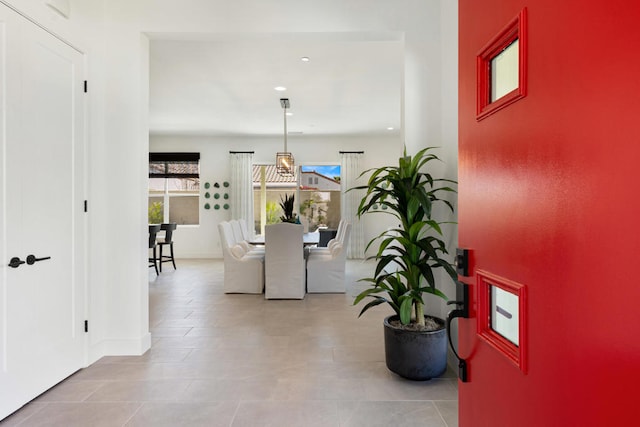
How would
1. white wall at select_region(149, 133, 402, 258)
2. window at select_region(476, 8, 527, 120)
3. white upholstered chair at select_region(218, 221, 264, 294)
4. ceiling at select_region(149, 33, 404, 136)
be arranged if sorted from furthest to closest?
white wall at select_region(149, 133, 402, 258), white upholstered chair at select_region(218, 221, 264, 294), ceiling at select_region(149, 33, 404, 136), window at select_region(476, 8, 527, 120)

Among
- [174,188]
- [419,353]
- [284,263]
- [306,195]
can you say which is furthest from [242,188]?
[419,353]

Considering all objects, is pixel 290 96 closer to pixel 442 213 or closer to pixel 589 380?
pixel 442 213

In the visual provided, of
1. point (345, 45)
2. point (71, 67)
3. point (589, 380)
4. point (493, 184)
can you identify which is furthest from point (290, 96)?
point (589, 380)

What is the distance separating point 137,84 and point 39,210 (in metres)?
1.30

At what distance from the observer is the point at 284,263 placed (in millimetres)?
4961

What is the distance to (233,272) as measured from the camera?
213 inches

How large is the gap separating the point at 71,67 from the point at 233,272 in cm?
334

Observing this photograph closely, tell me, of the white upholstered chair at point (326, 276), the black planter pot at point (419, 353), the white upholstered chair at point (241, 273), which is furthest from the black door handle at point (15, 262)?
the white upholstered chair at point (326, 276)

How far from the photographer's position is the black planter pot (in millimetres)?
2549

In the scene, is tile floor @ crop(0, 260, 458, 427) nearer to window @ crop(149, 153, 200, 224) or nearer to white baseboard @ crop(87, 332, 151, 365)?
white baseboard @ crop(87, 332, 151, 365)

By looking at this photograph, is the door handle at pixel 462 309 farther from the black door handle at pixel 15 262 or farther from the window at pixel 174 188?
the window at pixel 174 188

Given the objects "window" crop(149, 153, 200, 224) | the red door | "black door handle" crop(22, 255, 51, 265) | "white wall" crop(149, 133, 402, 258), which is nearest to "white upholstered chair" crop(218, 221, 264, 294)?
"black door handle" crop(22, 255, 51, 265)

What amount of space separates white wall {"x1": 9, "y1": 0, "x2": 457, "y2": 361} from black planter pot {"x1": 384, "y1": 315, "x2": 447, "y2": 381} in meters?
1.54

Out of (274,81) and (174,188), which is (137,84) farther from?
(174,188)
